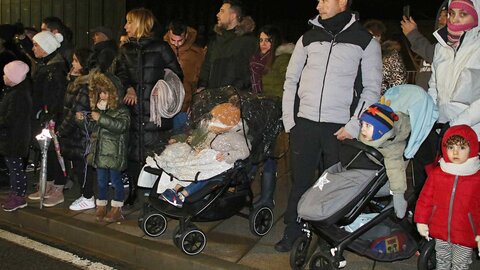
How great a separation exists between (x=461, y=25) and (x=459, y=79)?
1.39 ft

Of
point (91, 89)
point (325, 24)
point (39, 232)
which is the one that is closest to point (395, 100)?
point (325, 24)

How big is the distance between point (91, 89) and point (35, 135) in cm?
138

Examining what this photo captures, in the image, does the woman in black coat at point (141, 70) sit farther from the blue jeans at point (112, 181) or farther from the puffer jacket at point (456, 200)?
the puffer jacket at point (456, 200)

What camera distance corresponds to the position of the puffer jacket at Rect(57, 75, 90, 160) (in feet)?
19.2

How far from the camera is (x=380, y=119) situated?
12.8ft

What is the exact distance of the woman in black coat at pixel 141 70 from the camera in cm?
572

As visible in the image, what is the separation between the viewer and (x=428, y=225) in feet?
12.6

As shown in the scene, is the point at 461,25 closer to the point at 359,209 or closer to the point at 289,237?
the point at 359,209

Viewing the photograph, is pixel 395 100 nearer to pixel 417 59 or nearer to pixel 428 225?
pixel 428 225

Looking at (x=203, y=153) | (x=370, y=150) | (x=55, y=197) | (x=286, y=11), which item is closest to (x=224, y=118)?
(x=203, y=153)

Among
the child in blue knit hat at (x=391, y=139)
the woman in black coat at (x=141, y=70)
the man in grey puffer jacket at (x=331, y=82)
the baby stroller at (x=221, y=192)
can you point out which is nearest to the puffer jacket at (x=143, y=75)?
the woman in black coat at (x=141, y=70)

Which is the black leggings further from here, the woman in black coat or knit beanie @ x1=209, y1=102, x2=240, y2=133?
knit beanie @ x1=209, y1=102, x2=240, y2=133

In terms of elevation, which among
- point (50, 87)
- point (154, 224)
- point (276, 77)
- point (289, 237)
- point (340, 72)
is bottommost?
point (154, 224)

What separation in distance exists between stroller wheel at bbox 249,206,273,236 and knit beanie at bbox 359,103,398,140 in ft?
5.61
